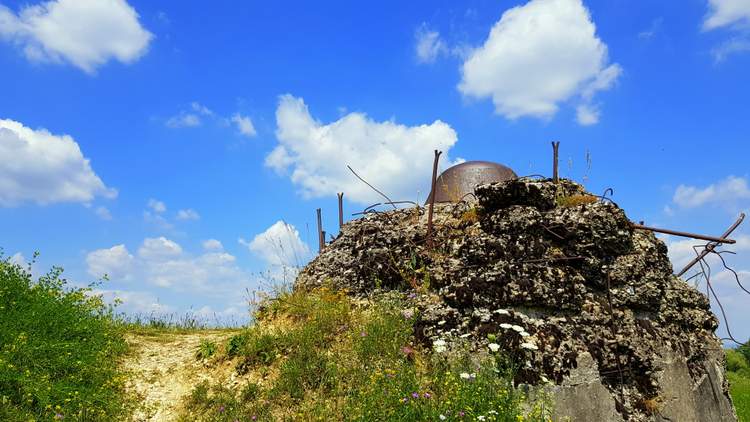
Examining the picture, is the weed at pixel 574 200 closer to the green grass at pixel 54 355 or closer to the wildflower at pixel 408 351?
the wildflower at pixel 408 351

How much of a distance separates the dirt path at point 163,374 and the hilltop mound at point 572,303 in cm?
283

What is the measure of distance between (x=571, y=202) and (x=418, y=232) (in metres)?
2.46

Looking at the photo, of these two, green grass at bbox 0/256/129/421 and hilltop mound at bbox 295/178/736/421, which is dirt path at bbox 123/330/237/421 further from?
hilltop mound at bbox 295/178/736/421

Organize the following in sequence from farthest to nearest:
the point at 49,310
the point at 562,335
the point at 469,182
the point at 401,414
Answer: the point at 469,182, the point at 49,310, the point at 562,335, the point at 401,414

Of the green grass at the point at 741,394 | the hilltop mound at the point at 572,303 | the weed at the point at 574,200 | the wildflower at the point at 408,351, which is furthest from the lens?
the green grass at the point at 741,394

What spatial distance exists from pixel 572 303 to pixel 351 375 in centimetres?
299

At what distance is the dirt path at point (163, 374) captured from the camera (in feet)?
24.9

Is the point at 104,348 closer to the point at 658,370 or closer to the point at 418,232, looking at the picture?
Result: the point at 418,232

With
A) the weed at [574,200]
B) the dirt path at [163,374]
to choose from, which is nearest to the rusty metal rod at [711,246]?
the weed at [574,200]

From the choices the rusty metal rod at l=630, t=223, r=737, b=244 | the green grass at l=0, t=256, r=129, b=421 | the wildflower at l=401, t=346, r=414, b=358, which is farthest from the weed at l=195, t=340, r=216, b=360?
the rusty metal rod at l=630, t=223, r=737, b=244

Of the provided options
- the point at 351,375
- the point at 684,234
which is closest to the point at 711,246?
the point at 684,234

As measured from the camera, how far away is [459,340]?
22.0 feet

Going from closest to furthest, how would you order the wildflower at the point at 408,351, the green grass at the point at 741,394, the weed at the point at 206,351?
the wildflower at the point at 408,351 < the weed at the point at 206,351 < the green grass at the point at 741,394

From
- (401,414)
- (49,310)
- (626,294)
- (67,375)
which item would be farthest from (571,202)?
(49,310)
